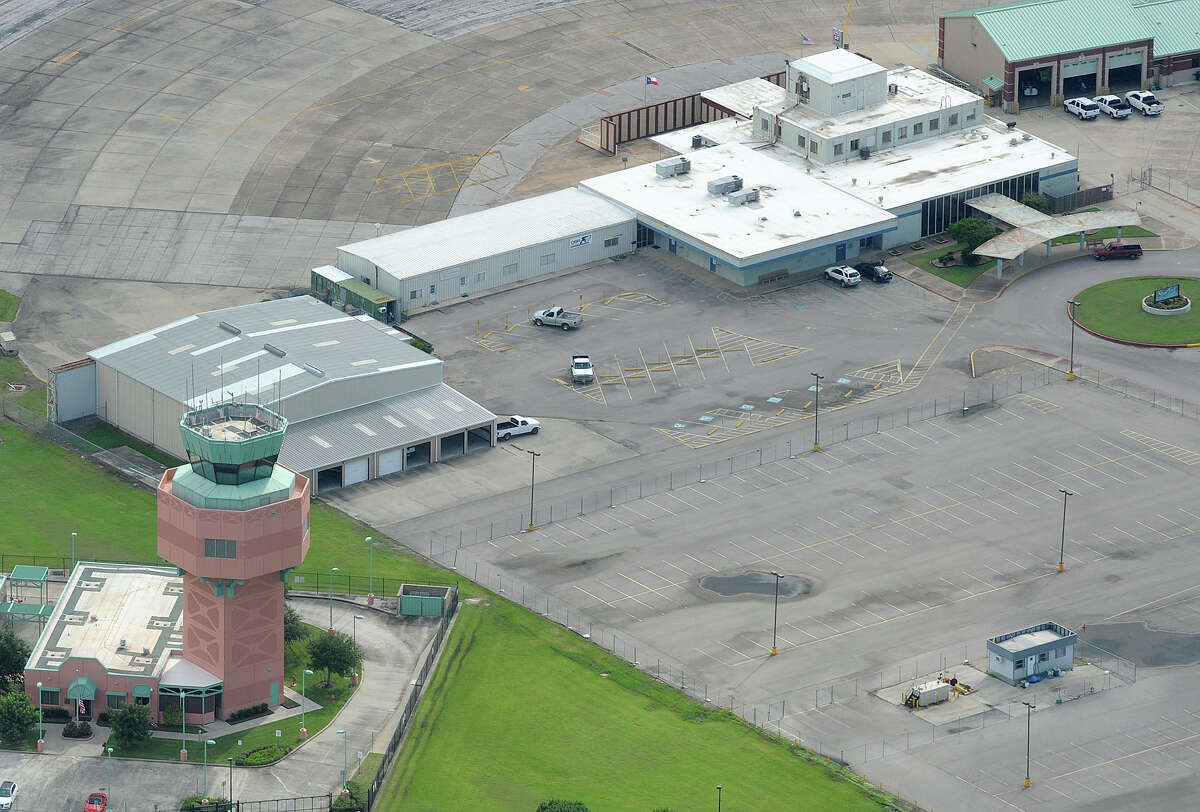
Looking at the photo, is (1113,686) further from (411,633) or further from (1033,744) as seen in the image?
(411,633)

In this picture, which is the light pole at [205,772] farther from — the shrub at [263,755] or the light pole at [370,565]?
the light pole at [370,565]

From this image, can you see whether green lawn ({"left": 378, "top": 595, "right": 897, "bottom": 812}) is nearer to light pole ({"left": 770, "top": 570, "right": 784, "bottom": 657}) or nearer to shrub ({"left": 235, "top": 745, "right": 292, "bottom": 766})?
shrub ({"left": 235, "top": 745, "right": 292, "bottom": 766})

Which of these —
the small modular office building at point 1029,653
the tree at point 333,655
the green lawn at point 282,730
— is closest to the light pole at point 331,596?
the green lawn at point 282,730

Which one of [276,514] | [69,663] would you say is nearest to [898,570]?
Answer: [276,514]

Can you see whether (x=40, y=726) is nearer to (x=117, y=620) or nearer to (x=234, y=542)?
(x=117, y=620)

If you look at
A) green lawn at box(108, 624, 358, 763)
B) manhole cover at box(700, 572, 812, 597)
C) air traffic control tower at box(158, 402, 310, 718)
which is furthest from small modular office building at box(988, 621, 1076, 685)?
air traffic control tower at box(158, 402, 310, 718)

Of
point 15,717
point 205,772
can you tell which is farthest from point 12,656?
point 205,772
